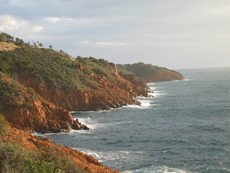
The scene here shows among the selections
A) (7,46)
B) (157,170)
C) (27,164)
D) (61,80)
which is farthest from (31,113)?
(7,46)

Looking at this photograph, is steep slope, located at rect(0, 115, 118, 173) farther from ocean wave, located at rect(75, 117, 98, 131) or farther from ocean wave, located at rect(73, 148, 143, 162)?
ocean wave, located at rect(75, 117, 98, 131)

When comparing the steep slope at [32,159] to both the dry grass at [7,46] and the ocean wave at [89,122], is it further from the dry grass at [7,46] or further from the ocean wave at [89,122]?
the dry grass at [7,46]

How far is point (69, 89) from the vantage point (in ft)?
291

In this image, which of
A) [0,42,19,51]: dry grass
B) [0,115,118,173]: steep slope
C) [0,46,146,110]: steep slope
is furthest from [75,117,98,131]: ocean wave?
[0,42,19,51]: dry grass

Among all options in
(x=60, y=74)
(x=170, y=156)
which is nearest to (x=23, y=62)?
(x=60, y=74)

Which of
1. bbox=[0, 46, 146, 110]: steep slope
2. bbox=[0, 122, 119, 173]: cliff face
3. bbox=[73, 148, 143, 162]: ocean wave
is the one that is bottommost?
bbox=[73, 148, 143, 162]: ocean wave

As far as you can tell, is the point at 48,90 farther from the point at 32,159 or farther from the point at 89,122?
the point at 32,159

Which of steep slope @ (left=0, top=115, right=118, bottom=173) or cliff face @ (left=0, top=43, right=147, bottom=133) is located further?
cliff face @ (left=0, top=43, right=147, bottom=133)

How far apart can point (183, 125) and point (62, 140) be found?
21.8m

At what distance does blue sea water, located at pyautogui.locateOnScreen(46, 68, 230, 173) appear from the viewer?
43.6 m

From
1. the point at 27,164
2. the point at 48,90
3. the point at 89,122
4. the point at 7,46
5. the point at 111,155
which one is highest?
the point at 7,46

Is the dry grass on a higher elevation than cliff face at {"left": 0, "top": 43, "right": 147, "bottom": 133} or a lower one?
higher

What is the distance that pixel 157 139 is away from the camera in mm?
57656

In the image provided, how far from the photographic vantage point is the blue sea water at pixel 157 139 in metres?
43.6
